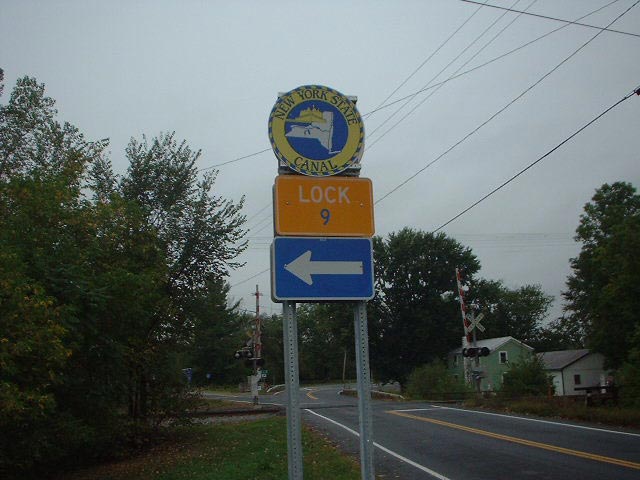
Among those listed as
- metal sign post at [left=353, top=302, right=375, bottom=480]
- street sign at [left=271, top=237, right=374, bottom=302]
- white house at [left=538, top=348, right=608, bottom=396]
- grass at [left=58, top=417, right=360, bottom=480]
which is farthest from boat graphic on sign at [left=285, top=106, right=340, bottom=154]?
white house at [left=538, top=348, right=608, bottom=396]

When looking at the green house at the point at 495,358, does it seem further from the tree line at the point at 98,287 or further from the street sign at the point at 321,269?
the street sign at the point at 321,269

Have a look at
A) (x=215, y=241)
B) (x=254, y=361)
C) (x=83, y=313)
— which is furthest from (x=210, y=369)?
(x=83, y=313)

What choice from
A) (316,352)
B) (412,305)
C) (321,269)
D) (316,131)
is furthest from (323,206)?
(316,352)

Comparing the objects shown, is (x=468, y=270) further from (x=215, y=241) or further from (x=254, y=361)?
(x=215, y=241)

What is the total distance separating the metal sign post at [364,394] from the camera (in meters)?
4.18

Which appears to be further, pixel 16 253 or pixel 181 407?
pixel 181 407

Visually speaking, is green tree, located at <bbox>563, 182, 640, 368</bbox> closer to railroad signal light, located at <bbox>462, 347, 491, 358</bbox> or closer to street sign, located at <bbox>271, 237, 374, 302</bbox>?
railroad signal light, located at <bbox>462, 347, 491, 358</bbox>

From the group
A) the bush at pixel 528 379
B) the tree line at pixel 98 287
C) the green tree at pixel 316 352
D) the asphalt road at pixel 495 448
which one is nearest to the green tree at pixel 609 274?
the tree line at pixel 98 287

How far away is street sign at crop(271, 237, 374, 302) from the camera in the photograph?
14.1 ft

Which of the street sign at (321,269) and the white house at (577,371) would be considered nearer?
the street sign at (321,269)

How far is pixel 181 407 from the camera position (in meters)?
19.8

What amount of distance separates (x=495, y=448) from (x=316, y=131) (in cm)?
1041

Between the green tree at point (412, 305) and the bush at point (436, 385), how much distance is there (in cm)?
1853

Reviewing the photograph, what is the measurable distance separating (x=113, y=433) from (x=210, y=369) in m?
55.4
